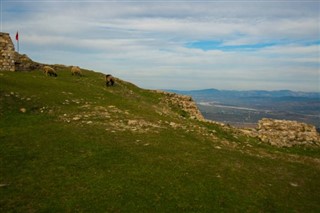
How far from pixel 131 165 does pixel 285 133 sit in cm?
2158

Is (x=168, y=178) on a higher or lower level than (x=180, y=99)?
lower

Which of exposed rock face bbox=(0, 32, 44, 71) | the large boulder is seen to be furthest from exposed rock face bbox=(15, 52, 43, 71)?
the large boulder

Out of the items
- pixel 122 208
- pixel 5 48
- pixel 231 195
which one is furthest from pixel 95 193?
pixel 5 48

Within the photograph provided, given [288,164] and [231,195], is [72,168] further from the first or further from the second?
[288,164]

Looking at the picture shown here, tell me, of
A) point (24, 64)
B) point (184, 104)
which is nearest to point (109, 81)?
point (184, 104)

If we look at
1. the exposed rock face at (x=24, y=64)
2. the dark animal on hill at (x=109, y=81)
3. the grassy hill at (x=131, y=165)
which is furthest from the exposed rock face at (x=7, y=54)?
the grassy hill at (x=131, y=165)

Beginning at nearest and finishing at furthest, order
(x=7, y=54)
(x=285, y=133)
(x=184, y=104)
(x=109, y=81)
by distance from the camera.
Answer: (x=285, y=133) < (x=7, y=54) < (x=109, y=81) < (x=184, y=104)

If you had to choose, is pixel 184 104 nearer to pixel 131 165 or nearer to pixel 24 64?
pixel 24 64

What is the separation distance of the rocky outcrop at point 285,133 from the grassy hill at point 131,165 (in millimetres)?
1698

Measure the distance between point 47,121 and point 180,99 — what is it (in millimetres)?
28079

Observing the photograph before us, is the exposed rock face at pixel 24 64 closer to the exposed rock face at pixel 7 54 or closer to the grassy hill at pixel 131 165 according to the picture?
the exposed rock face at pixel 7 54

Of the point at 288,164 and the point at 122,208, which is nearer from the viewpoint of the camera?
the point at 122,208

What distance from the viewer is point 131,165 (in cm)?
1948

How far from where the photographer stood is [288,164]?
23578mm
